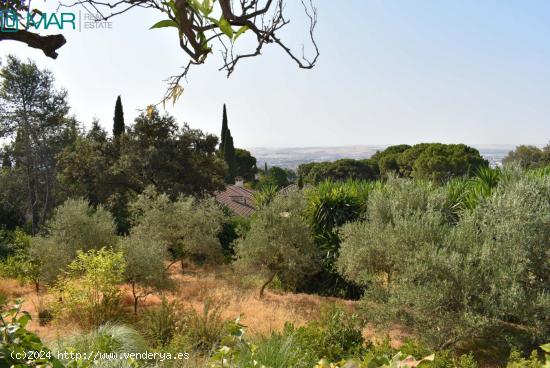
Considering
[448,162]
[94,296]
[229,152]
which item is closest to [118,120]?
[229,152]

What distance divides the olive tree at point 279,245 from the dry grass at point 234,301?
73cm

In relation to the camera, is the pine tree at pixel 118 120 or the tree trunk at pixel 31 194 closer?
the tree trunk at pixel 31 194

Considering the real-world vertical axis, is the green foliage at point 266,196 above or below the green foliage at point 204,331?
above

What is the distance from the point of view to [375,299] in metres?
7.81

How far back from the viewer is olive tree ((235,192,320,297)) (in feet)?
33.7

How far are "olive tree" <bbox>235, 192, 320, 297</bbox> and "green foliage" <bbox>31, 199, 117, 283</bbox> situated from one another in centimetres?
400

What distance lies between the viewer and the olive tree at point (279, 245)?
1026 centimetres

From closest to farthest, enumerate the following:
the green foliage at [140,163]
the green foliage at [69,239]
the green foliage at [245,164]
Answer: the green foliage at [69,239]
the green foliage at [140,163]
the green foliage at [245,164]

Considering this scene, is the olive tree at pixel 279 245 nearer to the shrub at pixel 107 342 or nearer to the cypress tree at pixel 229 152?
the shrub at pixel 107 342

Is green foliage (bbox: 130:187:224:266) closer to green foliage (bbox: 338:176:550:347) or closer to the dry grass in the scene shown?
the dry grass

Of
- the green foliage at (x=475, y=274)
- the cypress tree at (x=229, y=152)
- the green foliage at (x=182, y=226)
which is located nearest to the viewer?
the green foliage at (x=475, y=274)

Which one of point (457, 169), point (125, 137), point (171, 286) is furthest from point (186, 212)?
point (457, 169)

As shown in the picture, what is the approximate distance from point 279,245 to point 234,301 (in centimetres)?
176

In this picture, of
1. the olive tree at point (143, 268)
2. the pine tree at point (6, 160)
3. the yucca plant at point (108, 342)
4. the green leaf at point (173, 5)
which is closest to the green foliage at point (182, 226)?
the olive tree at point (143, 268)
